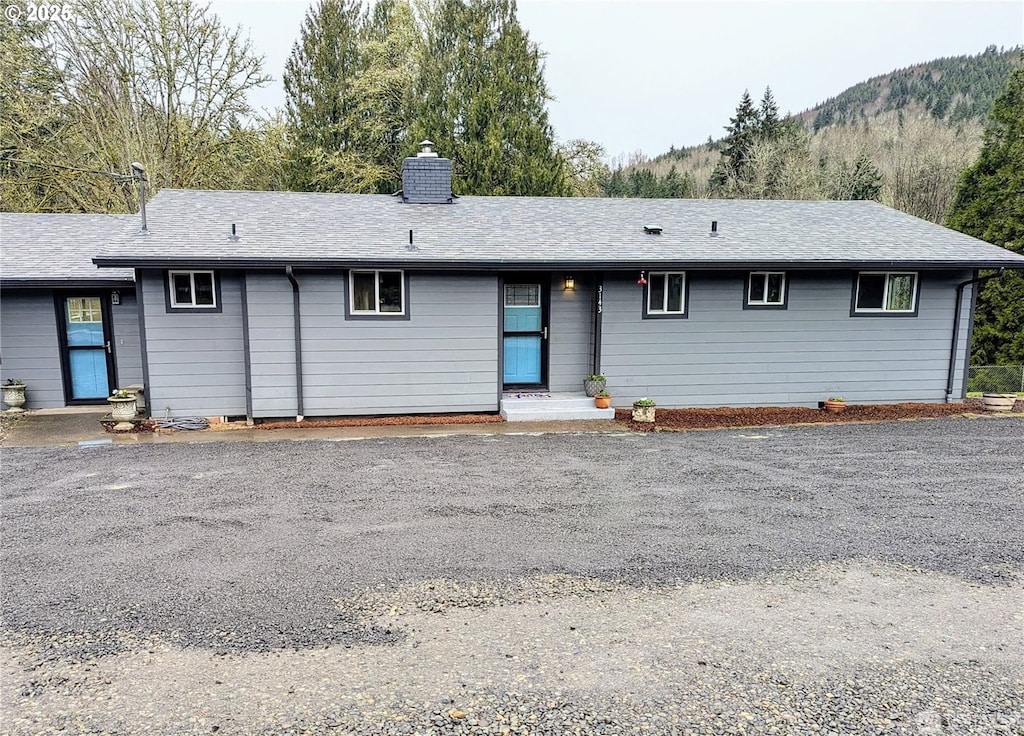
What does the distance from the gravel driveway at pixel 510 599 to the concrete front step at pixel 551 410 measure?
2.41 meters

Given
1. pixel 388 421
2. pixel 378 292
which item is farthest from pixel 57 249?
pixel 388 421

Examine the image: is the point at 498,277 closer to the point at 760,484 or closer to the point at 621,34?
the point at 760,484

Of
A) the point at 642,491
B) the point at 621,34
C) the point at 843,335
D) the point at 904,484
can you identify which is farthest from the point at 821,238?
the point at 621,34

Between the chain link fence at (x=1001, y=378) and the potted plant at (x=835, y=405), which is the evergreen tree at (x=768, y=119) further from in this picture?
the potted plant at (x=835, y=405)

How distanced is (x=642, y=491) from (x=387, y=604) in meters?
3.03

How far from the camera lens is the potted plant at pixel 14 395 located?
30.6 feet

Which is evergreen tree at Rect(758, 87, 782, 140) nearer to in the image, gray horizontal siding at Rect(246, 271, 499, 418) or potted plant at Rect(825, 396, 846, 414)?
potted plant at Rect(825, 396, 846, 414)

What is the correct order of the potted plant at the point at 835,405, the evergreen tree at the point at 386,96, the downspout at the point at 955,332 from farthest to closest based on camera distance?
the evergreen tree at the point at 386,96 → the downspout at the point at 955,332 → the potted plant at the point at 835,405

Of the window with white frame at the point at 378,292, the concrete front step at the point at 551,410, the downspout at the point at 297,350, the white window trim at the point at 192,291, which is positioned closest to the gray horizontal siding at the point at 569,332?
the concrete front step at the point at 551,410

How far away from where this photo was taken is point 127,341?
9781 mm

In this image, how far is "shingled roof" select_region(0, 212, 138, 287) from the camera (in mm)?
9070

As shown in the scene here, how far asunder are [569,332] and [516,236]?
1.83 metres

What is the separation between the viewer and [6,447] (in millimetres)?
7379

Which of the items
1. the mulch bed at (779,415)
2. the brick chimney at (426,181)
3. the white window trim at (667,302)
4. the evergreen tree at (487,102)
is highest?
the evergreen tree at (487,102)
